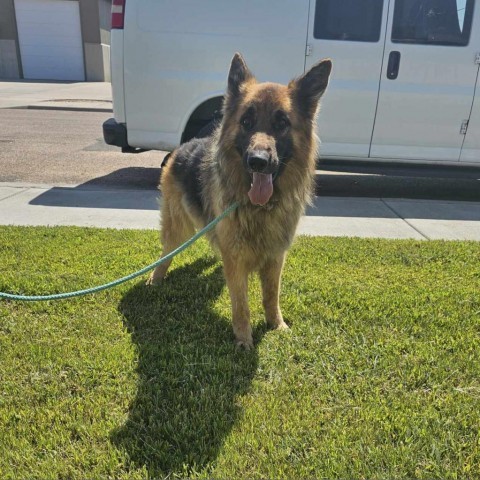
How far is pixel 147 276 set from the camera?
157 inches

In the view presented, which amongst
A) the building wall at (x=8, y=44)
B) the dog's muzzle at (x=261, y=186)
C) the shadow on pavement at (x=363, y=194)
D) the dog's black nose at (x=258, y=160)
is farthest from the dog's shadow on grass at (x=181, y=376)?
the building wall at (x=8, y=44)

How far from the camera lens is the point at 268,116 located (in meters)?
2.78

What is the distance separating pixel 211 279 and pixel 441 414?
7.31ft

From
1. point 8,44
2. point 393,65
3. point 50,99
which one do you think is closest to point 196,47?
point 393,65

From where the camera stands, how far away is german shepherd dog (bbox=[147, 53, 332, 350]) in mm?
2799

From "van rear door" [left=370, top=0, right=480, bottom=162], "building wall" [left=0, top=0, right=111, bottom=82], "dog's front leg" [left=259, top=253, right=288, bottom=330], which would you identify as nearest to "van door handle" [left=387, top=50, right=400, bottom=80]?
"van rear door" [left=370, top=0, right=480, bottom=162]

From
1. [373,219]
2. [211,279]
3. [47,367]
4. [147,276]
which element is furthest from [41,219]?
[373,219]

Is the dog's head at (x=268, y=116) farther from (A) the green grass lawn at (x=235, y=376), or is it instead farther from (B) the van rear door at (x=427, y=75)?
(B) the van rear door at (x=427, y=75)

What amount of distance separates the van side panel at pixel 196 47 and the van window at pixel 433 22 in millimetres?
1369

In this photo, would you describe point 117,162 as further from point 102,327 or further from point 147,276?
point 102,327

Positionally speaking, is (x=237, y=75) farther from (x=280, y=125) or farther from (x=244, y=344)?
(x=244, y=344)

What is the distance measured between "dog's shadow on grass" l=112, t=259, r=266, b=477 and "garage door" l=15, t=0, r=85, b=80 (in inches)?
1233

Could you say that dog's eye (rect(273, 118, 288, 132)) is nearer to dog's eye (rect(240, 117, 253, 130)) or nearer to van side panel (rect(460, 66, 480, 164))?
dog's eye (rect(240, 117, 253, 130))

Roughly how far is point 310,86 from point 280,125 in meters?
0.43
